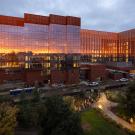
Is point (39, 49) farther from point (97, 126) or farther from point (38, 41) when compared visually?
point (97, 126)

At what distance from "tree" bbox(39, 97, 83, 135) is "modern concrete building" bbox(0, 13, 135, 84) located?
124 feet

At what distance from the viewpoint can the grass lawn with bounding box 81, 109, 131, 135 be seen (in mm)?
34728

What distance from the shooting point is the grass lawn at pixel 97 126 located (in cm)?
3473

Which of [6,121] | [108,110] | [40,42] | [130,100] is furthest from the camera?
[40,42]

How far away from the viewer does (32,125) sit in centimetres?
3238

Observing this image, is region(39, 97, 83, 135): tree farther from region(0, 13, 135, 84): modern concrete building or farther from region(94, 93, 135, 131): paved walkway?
region(0, 13, 135, 84): modern concrete building

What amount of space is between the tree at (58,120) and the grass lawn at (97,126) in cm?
828

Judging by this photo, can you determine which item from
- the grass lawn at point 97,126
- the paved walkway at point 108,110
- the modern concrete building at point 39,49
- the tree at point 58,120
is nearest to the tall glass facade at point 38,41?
the modern concrete building at point 39,49

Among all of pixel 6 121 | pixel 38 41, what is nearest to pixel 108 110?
pixel 6 121

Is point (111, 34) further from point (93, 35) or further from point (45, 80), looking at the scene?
point (45, 80)

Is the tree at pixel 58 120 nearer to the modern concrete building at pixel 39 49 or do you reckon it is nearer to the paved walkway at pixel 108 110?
the paved walkway at pixel 108 110

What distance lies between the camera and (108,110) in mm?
45000

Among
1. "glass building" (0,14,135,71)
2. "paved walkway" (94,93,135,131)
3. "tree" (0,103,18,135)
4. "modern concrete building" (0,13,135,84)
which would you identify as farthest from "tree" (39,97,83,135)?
"glass building" (0,14,135,71)

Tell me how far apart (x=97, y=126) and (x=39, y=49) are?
3746cm
